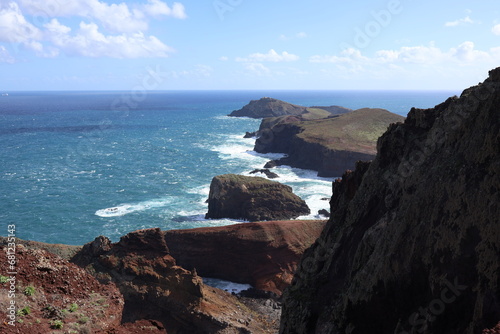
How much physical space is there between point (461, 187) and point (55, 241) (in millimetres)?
55404

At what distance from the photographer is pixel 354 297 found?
18.9 meters

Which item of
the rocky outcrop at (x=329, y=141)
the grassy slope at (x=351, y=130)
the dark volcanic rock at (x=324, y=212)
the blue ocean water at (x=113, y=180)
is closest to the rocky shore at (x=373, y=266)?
the blue ocean water at (x=113, y=180)

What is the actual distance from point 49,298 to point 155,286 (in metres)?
14.0

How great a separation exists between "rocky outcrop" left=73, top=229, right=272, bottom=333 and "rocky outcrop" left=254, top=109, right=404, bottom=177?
232ft

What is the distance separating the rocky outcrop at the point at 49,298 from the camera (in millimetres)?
16844

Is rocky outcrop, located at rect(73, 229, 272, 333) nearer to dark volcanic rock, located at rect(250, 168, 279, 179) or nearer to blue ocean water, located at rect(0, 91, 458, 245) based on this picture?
blue ocean water, located at rect(0, 91, 458, 245)

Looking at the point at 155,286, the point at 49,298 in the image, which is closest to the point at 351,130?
the point at 155,286

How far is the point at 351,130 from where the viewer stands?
126938 millimetres

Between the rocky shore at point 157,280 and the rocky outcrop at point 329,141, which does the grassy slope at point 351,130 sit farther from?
the rocky shore at point 157,280

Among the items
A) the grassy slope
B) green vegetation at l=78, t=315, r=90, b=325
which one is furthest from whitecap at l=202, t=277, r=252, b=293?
the grassy slope

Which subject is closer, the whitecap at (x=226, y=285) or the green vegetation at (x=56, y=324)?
the green vegetation at (x=56, y=324)

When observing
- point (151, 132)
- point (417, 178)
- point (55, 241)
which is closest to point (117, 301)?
point (417, 178)

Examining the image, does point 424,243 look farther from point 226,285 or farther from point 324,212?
point 324,212

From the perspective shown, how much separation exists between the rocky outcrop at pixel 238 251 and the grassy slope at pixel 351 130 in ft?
208
